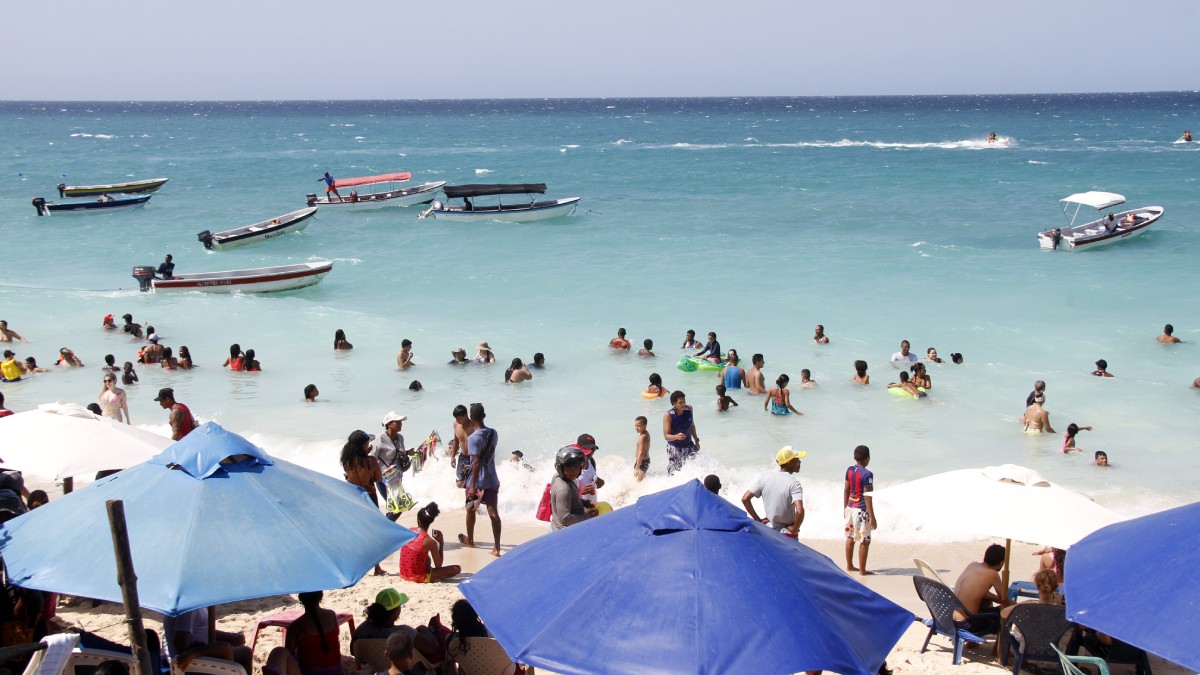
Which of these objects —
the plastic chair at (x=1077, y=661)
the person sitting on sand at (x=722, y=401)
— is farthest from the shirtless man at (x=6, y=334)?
the plastic chair at (x=1077, y=661)

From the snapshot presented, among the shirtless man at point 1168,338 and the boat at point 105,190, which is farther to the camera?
the boat at point 105,190

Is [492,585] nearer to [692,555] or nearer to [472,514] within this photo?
[692,555]

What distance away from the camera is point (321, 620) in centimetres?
665

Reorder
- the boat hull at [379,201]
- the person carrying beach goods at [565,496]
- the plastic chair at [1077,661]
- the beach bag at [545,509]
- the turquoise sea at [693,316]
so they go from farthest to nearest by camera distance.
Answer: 1. the boat hull at [379,201]
2. the turquoise sea at [693,316]
3. the beach bag at [545,509]
4. the person carrying beach goods at [565,496]
5. the plastic chair at [1077,661]

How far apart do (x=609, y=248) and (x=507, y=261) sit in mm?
4003

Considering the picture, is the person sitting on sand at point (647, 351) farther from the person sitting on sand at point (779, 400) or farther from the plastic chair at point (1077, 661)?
the plastic chair at point (1077, 661)

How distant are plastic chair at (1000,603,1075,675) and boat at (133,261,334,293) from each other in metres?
23.5

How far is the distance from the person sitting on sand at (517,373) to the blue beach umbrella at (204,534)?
41.1ft

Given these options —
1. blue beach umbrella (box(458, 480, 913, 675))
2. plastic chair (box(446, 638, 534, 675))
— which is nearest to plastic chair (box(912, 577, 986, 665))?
blue beach umbrella (box(458, 480, 913, 675))

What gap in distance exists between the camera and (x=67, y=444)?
9125 mm

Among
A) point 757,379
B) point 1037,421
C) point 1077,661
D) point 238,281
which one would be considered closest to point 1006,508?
point 1077,661

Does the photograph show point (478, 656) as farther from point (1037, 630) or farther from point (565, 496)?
point (1037, 630)

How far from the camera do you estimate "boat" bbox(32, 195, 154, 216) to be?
44.2m

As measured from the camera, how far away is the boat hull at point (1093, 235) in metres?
32.7
